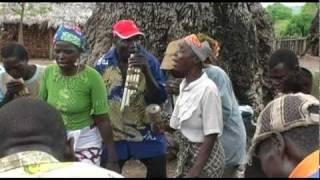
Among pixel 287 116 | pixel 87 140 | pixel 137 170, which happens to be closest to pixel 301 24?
pixel 137 170

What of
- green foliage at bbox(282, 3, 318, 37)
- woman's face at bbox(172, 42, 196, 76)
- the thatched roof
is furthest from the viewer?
green foliage at bbox(282, 3, 318, 37)

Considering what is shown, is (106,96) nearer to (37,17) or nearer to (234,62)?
(234,62)

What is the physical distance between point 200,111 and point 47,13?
2448 centimetres

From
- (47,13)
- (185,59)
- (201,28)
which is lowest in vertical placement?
(47,13)

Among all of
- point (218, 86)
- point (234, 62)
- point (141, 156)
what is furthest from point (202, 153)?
point (234, 62)

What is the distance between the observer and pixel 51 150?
2.03 m

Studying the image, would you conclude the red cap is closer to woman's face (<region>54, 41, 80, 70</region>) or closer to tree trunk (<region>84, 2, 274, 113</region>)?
woman's face (<region>54, 41, 80, 70</region>)

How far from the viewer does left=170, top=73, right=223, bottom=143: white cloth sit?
376 cm

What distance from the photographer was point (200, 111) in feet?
12.4

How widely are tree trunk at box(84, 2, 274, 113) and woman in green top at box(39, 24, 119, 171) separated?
338 centimetres

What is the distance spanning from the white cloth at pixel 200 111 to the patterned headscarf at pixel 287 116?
166cm

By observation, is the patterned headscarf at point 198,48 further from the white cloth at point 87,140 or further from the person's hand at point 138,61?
the white cloth at point 87,140

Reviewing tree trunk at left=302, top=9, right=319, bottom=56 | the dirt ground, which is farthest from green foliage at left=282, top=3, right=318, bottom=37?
the dirt ground

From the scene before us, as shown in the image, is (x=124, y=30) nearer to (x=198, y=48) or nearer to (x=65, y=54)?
(x=65, y=54)
